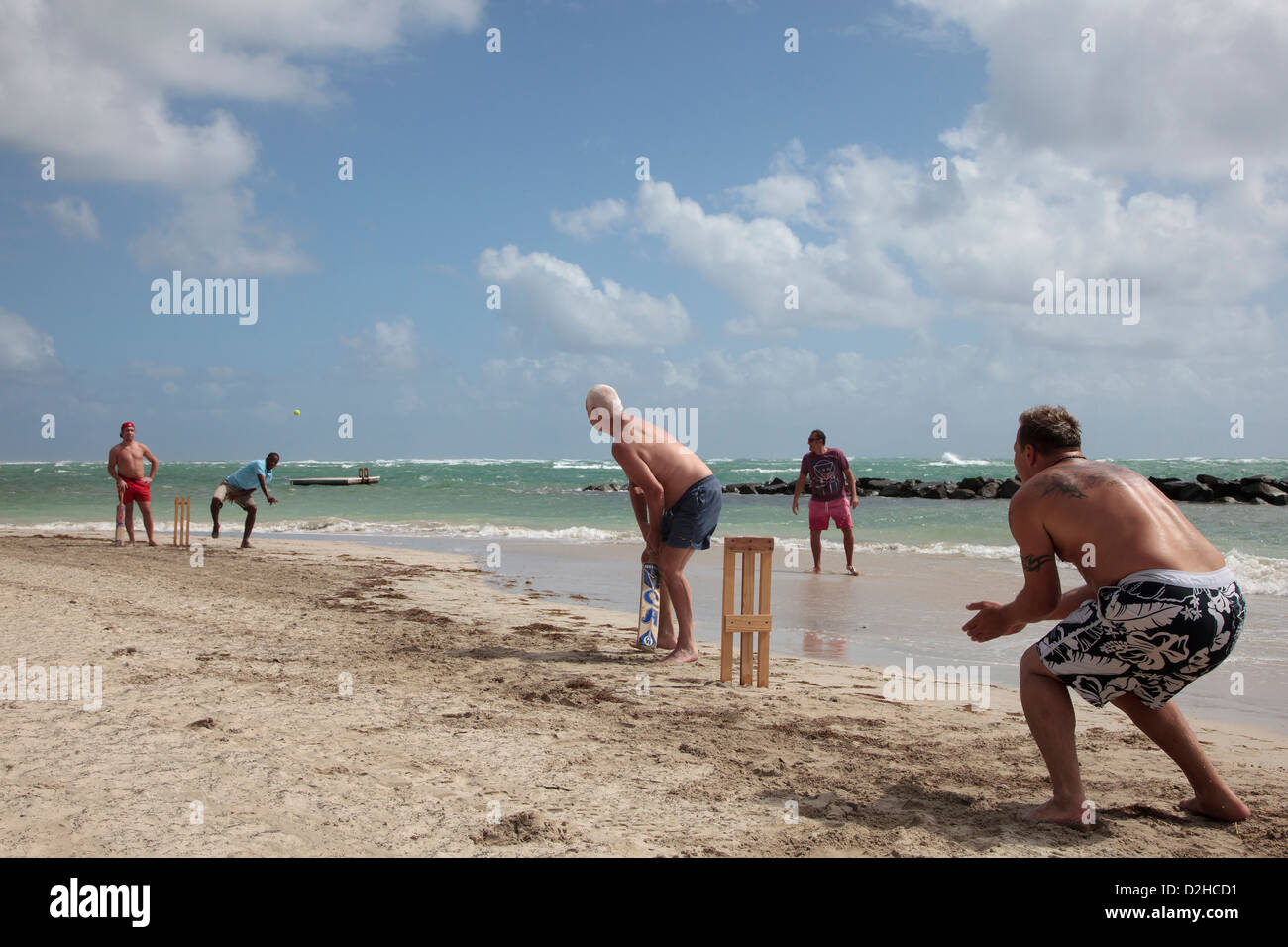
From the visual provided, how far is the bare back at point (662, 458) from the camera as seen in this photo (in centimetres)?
592

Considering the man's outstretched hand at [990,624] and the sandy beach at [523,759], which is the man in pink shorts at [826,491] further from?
the man's outstretched hand at [990,624]

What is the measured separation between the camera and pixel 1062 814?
322cm

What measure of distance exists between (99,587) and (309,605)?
2240mm

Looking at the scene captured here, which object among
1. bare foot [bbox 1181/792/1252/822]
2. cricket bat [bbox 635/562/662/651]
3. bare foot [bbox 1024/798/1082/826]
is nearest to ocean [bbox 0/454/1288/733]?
cricket bat [bbox 635/562/662/651]

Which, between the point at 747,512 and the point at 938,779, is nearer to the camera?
the point at 938,779

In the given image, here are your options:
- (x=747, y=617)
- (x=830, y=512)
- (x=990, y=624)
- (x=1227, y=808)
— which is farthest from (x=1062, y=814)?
(x=830, y=512)

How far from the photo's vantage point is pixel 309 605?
26.8 feet

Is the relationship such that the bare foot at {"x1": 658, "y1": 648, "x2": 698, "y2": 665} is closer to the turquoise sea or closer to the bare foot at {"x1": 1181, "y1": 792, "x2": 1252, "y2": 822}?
the bare foot at {"x1": 1181, "y1": 792, "x2": 1252, "y2": 822}

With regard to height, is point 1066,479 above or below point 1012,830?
above

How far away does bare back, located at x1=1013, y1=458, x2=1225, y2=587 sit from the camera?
300 cm

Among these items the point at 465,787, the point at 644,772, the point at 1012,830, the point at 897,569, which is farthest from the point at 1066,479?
the point at 897,569

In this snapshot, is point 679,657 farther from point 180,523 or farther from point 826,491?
point 180,523

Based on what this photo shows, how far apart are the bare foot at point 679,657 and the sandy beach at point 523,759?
143 mm

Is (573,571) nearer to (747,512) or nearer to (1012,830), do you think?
(1012,830)
